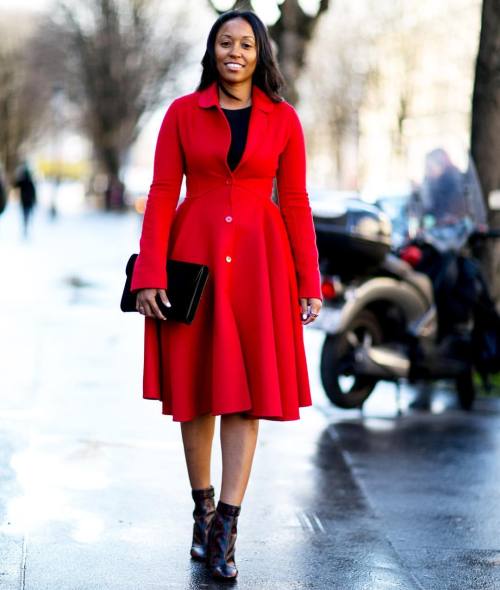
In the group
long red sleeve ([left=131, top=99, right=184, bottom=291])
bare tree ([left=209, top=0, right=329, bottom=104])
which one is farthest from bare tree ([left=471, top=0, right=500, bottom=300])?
long red sleeve ([left=131, top=99, right=184, bottom=291])

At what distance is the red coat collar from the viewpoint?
13.8ft

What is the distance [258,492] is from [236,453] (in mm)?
1246

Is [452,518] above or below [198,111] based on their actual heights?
below

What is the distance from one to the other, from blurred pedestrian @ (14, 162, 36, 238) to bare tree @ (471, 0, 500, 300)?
19.0m

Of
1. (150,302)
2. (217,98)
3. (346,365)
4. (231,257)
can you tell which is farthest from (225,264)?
(346,365)

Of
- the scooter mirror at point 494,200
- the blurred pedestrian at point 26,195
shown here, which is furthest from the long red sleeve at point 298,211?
the blurred pedestrian at point 26,195

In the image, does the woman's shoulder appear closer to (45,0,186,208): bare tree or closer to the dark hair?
the dark hair

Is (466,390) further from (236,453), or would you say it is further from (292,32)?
(292,32)

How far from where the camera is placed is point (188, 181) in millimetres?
4301

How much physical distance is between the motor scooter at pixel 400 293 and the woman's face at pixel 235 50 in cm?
317

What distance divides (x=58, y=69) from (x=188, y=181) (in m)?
51.2

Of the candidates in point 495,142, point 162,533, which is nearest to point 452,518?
point 162,533

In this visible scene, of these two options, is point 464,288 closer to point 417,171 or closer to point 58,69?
point 417,171

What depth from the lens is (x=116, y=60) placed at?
Answer: 51.6 m
